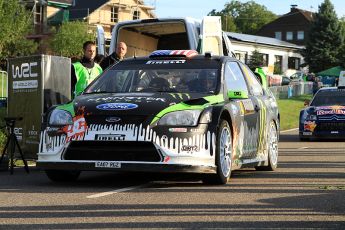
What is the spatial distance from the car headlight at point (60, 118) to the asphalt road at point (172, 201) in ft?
2.36

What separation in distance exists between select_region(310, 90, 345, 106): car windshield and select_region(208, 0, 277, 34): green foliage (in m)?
122

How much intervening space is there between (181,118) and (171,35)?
24.8ft

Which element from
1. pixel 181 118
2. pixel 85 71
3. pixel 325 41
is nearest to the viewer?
pixel 181 118

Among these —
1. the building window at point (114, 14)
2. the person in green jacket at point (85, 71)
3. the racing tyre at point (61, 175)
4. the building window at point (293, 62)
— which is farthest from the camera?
the building window at point (293, 62)

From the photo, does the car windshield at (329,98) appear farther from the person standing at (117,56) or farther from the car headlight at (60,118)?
the car headlight at (60,118)

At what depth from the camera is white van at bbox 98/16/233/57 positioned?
1366cm

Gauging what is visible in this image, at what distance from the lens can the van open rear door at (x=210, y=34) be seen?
1348 centimetres

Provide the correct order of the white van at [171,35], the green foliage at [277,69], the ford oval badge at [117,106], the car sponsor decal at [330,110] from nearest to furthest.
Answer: the ford oval badge at [117,106], the white van at [171,35], the car sponsor decal at [330,110], the green foliage at [277,69]

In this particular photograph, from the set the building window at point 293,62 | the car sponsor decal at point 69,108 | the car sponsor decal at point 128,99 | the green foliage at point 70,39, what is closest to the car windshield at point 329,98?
the car sponsor decal at point 128,99

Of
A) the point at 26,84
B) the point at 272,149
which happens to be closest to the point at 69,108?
the point at 26,84

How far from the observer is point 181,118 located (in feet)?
27.1

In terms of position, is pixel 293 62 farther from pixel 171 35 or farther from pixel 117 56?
pixel 117 56

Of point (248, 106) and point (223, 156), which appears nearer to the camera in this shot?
point (223, 156)

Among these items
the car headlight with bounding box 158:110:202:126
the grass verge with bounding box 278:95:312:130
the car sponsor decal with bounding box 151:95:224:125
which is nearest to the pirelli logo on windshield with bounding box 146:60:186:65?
the car sponsor decal with bounding box 151:95:224:125
